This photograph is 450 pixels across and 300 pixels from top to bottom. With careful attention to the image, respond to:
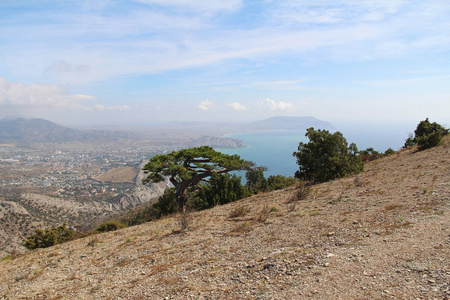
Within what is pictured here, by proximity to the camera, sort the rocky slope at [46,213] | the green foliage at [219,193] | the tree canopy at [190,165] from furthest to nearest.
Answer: the rocky slope at [46,213], the green foliage at [219,193], the tree canopy at [190,165]

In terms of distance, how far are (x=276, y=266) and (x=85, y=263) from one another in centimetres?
558

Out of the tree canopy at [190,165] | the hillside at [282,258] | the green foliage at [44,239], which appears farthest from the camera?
the tree canopy at [190,165]

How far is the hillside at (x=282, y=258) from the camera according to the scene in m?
3.57

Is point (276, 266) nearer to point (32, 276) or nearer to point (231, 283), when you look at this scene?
point (231, 283)

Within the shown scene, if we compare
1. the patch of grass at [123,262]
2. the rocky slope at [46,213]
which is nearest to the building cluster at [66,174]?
the rocky slope at [46,213]

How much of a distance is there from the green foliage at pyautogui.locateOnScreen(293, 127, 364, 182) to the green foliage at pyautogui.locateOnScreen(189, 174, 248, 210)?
4.13 m

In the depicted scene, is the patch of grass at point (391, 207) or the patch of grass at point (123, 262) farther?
the patch of grass at point (391, 207)

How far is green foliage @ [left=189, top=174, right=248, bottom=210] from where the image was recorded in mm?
15875

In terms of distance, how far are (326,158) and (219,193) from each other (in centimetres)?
705

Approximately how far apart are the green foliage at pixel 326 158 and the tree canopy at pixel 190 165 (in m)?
3.61

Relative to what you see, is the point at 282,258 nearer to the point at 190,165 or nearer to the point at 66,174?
the point at 190,165

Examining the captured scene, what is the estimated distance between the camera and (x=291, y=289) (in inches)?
140

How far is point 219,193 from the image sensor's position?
1634cm

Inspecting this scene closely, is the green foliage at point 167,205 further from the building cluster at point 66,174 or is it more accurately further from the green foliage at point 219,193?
the building cluster at point 66,174
